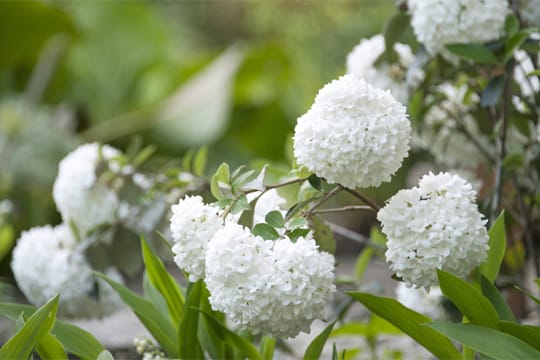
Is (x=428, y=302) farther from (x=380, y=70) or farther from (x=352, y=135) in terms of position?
(x=352, y=135)

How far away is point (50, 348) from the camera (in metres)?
1.04

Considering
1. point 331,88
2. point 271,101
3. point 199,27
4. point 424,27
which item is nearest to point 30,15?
point 271,101

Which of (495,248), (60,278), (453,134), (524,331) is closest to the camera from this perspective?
(524,331)

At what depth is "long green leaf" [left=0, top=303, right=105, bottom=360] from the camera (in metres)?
1.12

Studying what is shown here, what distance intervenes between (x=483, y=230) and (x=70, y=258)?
0.86m

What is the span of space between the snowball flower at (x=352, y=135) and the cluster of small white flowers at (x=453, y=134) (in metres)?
0.63

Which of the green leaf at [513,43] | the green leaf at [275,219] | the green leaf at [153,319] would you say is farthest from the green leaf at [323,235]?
the green leaf at [513,43]

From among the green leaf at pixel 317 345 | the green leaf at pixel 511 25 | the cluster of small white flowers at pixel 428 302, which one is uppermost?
the green leaf at pixel 511 25

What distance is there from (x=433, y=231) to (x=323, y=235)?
186mm

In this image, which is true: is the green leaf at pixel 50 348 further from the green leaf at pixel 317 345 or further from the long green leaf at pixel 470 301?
the long green leaf at pixel 470 301

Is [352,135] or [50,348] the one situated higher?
[352,135]

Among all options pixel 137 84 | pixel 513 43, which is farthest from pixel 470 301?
pixel 137 84

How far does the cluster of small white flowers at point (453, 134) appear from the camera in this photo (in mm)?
1532

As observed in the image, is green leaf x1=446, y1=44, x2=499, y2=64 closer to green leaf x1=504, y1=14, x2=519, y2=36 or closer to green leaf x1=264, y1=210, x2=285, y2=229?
green leaf x1=504, y1=14, x2=519, y2=36
